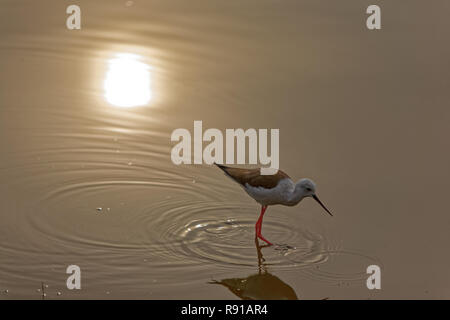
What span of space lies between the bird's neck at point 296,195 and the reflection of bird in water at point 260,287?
793 millimetres

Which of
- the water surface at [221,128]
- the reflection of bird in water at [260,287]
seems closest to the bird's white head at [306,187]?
the water surface at [221,128]

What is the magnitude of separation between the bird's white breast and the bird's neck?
28 millimetres

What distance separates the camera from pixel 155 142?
7867 millimetres

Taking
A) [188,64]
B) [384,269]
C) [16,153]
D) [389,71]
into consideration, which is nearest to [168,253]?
[384,269]

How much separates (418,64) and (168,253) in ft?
15.8

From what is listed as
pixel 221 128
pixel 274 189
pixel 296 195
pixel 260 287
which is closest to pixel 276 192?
pixel 274 189

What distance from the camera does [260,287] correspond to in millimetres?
5949

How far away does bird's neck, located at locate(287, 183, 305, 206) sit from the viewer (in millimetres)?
6559

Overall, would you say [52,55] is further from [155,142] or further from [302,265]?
[302,265]

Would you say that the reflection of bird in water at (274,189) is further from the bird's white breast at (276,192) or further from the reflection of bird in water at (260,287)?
the reflection of bird in water at (260,287)

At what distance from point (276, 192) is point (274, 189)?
31mm

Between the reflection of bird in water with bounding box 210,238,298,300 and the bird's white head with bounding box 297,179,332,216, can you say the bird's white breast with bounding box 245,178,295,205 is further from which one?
the reflection of bird in water with bounding box 210,238,298,300

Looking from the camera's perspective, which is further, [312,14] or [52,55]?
[312,14]

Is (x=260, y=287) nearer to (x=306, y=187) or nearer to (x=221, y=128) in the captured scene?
(x=306, y=187)
